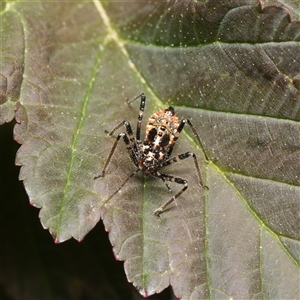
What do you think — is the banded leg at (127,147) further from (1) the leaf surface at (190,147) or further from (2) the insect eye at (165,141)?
(2) the insect eye at (165,141)

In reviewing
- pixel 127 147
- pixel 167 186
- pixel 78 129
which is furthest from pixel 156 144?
pixel 78 129

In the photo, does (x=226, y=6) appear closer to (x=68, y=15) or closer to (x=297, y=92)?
(x=297, y=92)

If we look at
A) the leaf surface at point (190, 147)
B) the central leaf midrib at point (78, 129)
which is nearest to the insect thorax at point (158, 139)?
the leaf surface at point (190, 147)

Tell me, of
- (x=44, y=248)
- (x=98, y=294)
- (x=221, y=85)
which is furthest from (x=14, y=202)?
(x=221, y=85)

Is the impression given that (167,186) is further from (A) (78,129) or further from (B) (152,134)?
(A) (78,129)

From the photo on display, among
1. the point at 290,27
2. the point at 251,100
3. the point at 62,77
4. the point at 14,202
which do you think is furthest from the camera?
the point at 14,202

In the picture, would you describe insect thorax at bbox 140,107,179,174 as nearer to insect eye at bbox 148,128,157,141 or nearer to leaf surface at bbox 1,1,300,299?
insect eye at bbox 148,128,157,141
